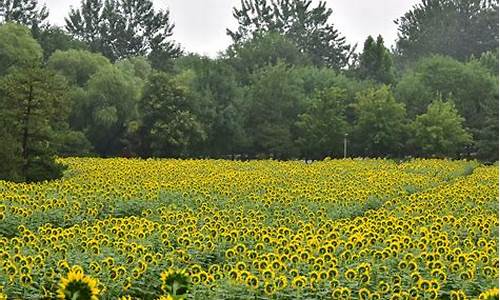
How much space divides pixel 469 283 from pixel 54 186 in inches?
385

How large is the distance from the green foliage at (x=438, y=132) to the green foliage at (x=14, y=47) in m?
16.5

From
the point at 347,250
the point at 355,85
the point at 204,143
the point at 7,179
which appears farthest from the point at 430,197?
the point at 355,85

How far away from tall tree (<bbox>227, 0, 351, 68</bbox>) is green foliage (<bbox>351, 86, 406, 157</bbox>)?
2434 centimetres

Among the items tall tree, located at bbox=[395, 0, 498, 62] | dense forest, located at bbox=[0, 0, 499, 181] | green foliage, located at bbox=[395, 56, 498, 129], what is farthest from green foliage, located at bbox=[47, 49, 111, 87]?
tall tree, located at bbox=[395, 0, 498, 62]

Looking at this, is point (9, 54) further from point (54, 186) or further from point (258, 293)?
point (258, 293)

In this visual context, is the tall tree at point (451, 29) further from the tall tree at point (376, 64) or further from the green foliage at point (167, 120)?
the green foliage at point (167, 120)

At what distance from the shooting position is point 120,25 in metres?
58.8

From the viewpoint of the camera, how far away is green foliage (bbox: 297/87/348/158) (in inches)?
1407

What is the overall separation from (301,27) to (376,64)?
60.8ft

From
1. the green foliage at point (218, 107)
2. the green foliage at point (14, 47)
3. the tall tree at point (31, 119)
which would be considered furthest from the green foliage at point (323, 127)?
the tall tree at point (31, 119)

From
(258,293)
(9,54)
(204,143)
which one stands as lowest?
(258,293)

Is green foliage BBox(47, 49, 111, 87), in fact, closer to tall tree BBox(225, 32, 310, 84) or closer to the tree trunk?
tall tree BBox(225, 32, 310, 84)

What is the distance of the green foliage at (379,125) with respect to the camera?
1396 inches

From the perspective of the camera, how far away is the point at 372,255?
7.60m
